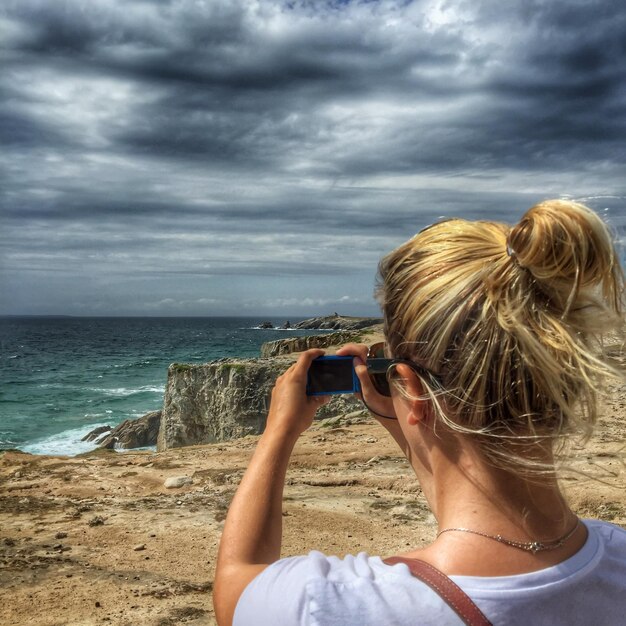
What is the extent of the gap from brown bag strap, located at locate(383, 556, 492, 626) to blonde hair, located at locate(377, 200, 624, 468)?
0.28 metres

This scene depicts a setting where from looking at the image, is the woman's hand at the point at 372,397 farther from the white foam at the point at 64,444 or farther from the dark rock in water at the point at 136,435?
the white foam at the point at 64,444

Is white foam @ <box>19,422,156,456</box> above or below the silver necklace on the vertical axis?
below

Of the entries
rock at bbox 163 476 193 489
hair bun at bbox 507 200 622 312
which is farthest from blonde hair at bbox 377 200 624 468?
rock at bbox 163 476 193 489

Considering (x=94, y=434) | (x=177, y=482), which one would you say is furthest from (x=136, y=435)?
(x=177, y=482)

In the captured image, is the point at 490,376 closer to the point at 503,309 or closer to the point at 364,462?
the point at 503,309

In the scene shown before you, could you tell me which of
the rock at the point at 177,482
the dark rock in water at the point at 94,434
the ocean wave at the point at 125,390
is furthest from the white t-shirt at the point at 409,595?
the ocean wave at the point at 125,390

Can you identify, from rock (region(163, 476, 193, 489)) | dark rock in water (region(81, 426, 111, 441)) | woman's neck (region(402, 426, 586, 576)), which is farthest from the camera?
dark rock in water (region(81, 426, 111, 441))

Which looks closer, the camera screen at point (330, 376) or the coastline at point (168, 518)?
the camera screen at point (330, 376)

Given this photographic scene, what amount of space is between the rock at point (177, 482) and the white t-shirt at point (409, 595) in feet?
21.9

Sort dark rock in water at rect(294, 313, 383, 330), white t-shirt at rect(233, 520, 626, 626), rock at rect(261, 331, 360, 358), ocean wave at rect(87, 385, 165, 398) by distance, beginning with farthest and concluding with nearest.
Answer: dark rock in water at rect(294, 313, 383, 330), ocean wave at rect(87, 385, 165, 398), rock at rect(261, 331, 360, 358), white t-shirt at rect(233, 520, 626, 626)

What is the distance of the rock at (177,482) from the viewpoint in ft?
25.2

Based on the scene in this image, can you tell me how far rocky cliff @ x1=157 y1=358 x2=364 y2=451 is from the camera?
13.2m

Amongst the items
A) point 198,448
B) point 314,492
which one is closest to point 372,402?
point 314,492

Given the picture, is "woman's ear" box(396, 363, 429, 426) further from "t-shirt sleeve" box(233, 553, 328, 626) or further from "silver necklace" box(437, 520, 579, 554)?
"t-shirt sleeve" box(233, 553, 328, 626)
